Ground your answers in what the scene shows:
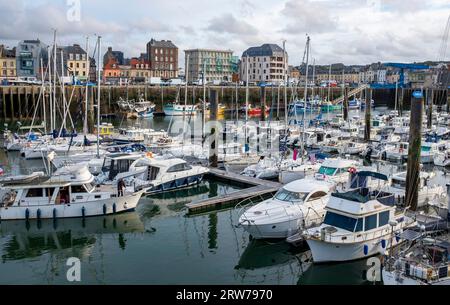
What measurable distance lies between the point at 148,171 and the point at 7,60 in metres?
87.3

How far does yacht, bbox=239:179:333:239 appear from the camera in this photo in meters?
19.1

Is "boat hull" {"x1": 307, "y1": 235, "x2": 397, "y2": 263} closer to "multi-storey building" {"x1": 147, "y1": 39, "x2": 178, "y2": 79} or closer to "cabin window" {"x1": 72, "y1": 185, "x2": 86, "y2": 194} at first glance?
"cabin window" {"x1": 72, "y1": 185, "x2": 86, "y2": 194}

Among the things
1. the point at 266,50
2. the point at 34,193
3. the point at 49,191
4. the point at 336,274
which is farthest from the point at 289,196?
the point at 266,50

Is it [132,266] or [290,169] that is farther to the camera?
[290,169]

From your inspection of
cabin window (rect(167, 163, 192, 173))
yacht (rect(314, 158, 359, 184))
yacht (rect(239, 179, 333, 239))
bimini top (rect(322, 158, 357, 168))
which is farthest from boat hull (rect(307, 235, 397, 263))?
cabin window (rect(167, 163, 192, 173))

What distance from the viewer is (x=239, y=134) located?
50.1 m

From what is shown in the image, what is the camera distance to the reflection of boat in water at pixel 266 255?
1778 centimetres

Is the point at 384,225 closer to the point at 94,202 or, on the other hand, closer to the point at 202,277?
the point at 202,277

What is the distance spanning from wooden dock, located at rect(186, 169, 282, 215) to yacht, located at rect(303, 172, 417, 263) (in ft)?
26.8

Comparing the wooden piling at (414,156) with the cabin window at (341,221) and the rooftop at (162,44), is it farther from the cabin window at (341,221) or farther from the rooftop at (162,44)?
the rooftop at (162,44)

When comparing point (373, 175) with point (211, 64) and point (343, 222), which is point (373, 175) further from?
point (211, 64)

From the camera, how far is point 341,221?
56.5 ft
